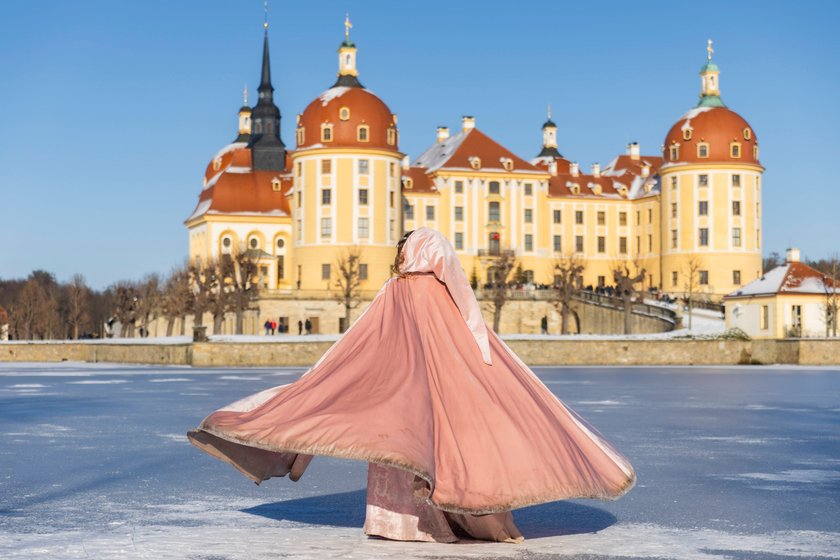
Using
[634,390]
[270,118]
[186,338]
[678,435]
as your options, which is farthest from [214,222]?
[678,435]

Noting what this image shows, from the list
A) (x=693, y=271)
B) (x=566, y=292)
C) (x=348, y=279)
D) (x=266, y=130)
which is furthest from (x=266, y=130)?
(x=566, y=292)

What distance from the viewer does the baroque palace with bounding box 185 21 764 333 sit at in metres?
73.2

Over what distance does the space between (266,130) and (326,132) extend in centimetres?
2049

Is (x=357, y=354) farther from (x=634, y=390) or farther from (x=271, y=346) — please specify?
(x=271, y=346)

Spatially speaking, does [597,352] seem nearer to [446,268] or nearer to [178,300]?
[178,300]

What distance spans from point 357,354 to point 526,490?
56.8 inches

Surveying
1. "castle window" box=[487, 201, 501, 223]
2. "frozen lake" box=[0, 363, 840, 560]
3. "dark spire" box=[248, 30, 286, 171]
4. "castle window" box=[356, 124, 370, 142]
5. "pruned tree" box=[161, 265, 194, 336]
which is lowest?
"frozen lake" box=[0, 363, 840, 560]

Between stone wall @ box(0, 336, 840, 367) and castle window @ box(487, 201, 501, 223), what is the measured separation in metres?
33.5

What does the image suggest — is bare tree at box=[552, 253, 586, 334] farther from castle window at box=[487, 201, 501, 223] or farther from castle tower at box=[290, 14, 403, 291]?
castle window at box=[487, 201, 501, 223]

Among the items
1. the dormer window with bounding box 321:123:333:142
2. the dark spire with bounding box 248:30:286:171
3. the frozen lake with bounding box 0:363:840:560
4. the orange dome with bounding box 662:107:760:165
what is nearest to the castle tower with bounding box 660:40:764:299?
the orange dome with bounding box 662:107:760:165

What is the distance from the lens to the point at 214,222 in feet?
272

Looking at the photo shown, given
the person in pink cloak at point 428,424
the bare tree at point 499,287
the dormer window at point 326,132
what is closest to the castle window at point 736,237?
the bare tree at point 499,287

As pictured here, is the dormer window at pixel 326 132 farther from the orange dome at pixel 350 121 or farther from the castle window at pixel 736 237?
the castle window at pixel 736 237

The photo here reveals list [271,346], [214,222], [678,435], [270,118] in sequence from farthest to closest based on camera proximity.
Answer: [270,118], [214,222], [271,346], [678,435]
